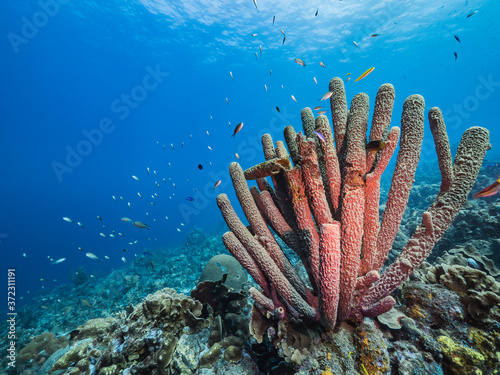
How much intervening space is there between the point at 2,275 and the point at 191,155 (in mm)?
82929

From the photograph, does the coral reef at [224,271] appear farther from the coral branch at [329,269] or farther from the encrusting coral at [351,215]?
the coral branch at [329,269]

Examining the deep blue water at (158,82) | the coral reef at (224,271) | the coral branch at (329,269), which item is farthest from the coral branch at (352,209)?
the deep blue water at (158,82)

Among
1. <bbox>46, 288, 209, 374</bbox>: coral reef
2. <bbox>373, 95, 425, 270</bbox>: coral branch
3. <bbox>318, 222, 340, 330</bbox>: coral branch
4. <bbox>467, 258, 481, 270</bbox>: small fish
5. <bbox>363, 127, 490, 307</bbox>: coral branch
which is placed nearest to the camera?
<bbox>318, 222, 340, 330</bbox>: coral branch

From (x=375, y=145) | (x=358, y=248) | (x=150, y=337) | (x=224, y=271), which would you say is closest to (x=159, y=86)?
(x=224, y=271)

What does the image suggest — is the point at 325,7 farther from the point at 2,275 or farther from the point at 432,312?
the point at 2,275

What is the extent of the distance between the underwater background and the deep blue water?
33cm

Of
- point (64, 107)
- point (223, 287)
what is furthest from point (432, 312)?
point (64, 107)

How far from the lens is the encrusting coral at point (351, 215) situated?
1.49m

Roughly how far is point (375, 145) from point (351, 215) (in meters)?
0.68

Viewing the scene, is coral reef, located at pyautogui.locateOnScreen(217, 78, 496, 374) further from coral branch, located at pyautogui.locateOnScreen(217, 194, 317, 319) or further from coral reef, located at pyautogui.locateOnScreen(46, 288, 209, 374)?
coral reef, located at pyautogui.locateOnScreen(46, 288, 209, 374)

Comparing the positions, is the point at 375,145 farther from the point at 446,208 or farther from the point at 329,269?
the point at 329,269

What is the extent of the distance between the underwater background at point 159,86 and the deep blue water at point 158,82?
33cm

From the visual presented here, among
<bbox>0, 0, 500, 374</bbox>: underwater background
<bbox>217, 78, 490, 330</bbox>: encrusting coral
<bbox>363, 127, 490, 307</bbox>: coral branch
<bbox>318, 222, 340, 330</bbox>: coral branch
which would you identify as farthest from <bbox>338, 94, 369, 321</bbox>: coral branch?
<bbox>0, 0, 500, 374</bbox>: underwater background

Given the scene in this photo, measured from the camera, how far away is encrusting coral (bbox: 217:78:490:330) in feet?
4.88
